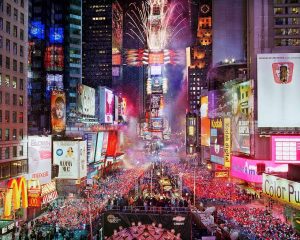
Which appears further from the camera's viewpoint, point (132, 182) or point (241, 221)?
point (132, 182)

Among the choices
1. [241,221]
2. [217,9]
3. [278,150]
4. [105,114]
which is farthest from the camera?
[217,9]

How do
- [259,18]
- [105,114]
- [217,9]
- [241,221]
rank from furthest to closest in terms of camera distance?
[217,9]
[105,114]
[259,18]
[241,221]

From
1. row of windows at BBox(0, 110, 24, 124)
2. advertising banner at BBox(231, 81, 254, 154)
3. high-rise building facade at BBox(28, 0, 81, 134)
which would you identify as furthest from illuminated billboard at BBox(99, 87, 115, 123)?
row of windows at BBox(0, 110, 24, 124)

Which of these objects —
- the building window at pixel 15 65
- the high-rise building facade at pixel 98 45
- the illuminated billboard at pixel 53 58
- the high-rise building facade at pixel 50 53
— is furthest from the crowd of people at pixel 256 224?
the high-rise building facade at pixel 98 45

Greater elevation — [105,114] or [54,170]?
[105,114]

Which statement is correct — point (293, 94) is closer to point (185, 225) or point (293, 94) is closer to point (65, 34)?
point (185, 225)

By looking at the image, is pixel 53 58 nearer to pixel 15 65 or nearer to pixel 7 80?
pixel 15 65

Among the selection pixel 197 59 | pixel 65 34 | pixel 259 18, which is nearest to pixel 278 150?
pixel 259 18
